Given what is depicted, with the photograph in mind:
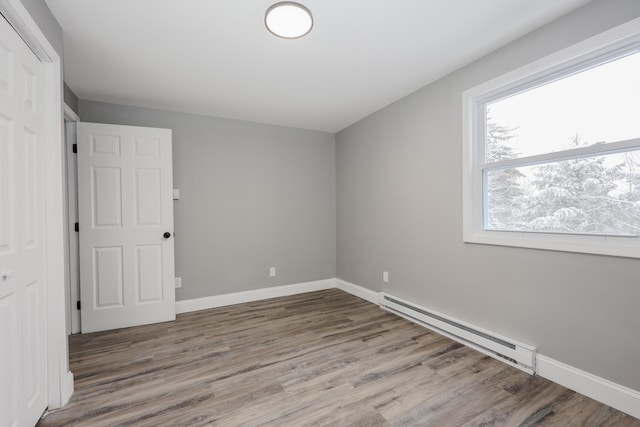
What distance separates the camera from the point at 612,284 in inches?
66.3

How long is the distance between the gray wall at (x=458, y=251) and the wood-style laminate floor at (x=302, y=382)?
1.16 feet

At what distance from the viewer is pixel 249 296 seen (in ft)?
12.4

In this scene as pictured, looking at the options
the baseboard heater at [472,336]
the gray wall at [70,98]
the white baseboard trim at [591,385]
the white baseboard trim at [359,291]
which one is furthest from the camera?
the white baseboard trim at [359,291]

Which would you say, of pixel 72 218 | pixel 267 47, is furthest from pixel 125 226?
pixel 267 47

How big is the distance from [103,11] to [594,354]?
384 cm

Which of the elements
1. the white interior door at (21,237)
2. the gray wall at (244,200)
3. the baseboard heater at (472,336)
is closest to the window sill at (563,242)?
the baseboard heater at (472,336)

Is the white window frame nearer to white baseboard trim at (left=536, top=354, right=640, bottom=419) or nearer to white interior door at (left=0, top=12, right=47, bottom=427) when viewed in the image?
white baseboard trim at (left=536, top=354, right=640, bottom=419)

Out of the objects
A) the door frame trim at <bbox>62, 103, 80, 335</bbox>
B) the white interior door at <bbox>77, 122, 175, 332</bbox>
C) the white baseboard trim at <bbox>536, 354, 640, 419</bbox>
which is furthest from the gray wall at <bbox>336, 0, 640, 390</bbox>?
the door frame trim at <bbox>62, 103, 80, 335</bbox>

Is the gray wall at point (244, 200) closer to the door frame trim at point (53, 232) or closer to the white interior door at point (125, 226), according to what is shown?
the white interior door at point (125, 226)

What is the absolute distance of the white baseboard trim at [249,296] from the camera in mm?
3438

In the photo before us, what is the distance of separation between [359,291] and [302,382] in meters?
2.06

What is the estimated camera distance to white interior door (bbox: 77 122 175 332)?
284cm

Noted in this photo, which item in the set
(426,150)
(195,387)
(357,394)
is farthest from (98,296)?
A: (426,150)

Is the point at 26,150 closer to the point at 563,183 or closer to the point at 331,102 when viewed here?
the point at 331,102
